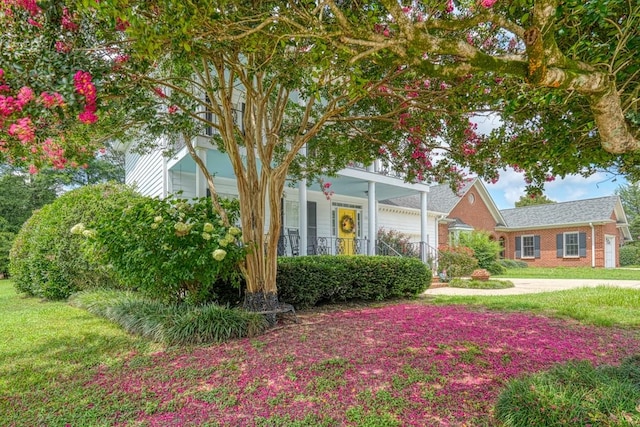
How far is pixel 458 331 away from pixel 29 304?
981cm

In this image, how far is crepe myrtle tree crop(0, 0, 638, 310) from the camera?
3211mm

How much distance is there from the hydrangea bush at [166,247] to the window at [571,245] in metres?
26.0

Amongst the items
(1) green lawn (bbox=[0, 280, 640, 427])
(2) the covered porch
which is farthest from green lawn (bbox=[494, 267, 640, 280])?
(1) green lawn (bbox=[0, 280, 640, 427])

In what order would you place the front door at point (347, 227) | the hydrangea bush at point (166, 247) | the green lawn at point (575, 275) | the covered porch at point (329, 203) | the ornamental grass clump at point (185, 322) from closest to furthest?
the ornamental grass clump at point (185, 322)
the hydrangea bush at point (166, 247)
the covered porch at point (329, 203)
the front door at point (347, 227)
the green lawn at point (575, 275)

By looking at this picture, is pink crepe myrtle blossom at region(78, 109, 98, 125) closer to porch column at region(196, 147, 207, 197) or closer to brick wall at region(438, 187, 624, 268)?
porch column at region(196, 147, 207, 197)

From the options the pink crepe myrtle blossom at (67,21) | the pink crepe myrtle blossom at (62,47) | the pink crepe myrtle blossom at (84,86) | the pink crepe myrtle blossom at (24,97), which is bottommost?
the pink crepe myrtle blossom at (24,97)

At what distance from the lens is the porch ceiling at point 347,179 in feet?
31.6

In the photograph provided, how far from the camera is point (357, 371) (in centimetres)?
404

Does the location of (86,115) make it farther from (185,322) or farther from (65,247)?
(65,247)

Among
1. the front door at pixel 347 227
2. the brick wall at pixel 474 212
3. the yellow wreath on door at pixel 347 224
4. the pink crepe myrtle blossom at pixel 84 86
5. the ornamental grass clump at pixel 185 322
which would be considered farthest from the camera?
the brick wall at pixel 474 212

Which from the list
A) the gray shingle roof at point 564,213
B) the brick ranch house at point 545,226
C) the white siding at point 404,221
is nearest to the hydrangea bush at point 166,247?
the white siding at point 404,221

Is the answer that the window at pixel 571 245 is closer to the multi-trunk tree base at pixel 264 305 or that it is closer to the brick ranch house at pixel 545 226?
the brick ranch house at pixel 545 226

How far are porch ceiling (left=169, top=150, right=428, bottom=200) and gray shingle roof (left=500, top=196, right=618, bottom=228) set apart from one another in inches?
644

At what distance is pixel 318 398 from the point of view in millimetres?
3453
